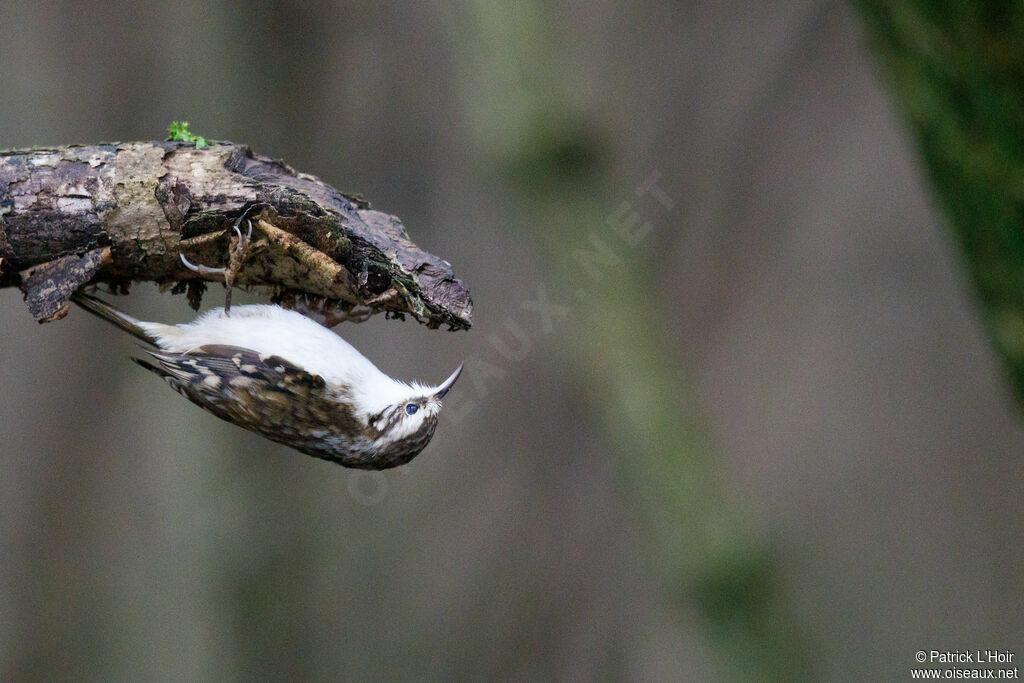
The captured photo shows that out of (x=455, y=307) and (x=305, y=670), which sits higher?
(x=455, y=307)

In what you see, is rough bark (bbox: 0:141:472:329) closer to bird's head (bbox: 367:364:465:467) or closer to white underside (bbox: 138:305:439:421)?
white underside (bbox: 138:305:439:421)

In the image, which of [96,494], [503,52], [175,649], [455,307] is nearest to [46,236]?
[455,307]

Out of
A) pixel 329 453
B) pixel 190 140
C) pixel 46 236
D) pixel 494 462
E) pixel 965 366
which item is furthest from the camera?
pixel 494 462

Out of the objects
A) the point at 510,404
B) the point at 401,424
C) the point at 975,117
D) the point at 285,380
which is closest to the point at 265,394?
the point at 285,380

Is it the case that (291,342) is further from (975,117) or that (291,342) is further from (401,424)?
(975,117)

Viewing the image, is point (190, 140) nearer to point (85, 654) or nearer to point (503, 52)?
point (503, 52)

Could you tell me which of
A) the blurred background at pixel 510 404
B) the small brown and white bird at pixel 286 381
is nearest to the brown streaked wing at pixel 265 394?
the small brown and white bird at pixel 286 381

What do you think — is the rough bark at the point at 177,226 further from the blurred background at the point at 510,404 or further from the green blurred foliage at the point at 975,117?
the blurred background at the point at 510,404

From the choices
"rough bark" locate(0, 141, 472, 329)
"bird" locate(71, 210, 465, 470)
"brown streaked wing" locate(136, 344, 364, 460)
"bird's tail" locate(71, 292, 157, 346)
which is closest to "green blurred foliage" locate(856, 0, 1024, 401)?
"rough bark" locate(0, 141, 472, 329)
